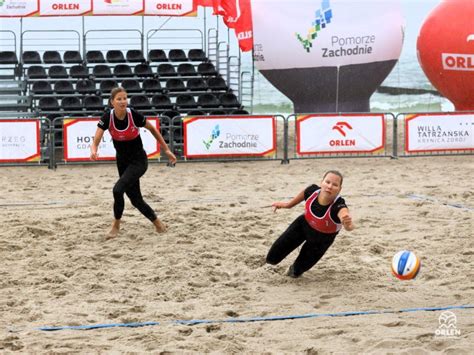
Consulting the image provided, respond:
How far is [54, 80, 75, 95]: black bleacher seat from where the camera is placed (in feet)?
58.7

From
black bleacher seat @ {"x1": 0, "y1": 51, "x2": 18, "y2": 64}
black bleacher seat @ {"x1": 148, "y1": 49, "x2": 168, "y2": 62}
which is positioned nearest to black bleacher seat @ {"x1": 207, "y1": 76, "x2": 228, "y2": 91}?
black bleacher seat @ {"x1": 148, "y1": 49, "x2": 168, "y2": 62}

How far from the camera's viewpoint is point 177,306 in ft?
21.4

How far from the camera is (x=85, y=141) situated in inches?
588

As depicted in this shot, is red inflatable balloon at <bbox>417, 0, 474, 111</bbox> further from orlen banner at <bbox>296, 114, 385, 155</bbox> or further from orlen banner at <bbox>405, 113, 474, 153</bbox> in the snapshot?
orlen banner at <bbox>296, 114, 385, 155</bbox>

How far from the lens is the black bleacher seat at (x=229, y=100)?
17.8m

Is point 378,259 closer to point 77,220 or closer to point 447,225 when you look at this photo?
point 447,225

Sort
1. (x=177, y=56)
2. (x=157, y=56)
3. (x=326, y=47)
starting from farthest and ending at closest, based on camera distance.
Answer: (x=177, y=56) → (x=157, y=56) → (x=326, y=47)

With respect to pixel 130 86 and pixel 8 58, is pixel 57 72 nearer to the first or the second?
pixel 8 58

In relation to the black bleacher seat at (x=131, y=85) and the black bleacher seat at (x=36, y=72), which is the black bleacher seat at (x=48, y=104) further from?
the black bleacher seat at (x=131, y=85)

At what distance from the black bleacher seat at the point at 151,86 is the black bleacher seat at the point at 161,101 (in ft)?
1.93

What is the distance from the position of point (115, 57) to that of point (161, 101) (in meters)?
2.36

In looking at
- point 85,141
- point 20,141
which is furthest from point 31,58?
point 85,141

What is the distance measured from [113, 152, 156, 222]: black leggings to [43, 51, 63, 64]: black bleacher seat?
10.7 m

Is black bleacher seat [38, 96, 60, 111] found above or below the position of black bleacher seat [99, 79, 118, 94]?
below
